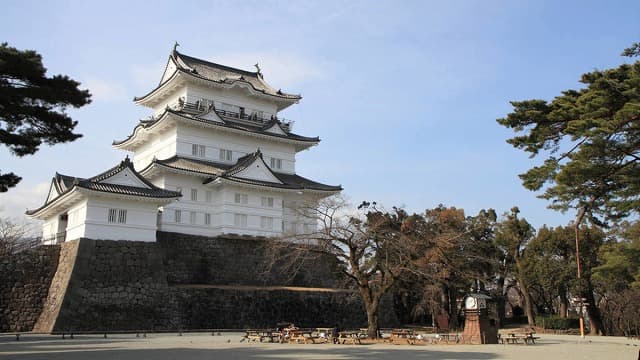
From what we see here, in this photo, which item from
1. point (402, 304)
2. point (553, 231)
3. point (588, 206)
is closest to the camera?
point (588, 206)

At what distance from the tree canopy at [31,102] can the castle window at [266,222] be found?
18.6 metres

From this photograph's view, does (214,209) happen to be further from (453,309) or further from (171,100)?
(453,309)

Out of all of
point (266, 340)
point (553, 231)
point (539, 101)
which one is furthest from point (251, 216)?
point (539, 101)

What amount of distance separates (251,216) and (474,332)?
595 inches

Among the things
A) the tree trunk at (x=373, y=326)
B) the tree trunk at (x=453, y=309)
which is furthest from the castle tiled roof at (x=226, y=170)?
the tree trunk at (x=373, y=326)

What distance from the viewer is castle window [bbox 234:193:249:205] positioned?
1267 inches

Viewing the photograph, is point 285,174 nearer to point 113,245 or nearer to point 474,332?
point 113,245

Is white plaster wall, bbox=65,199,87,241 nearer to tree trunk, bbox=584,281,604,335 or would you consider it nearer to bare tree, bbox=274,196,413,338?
Answer: bare tree, bbox=274,196,413,338

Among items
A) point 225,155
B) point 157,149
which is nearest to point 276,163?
point 225,155

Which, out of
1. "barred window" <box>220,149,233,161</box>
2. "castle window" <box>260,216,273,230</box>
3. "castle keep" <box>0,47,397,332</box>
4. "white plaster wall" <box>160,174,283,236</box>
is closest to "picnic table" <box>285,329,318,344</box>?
"castle keep" <box>0,47,397,332</box>

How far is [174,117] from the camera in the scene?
32750mm

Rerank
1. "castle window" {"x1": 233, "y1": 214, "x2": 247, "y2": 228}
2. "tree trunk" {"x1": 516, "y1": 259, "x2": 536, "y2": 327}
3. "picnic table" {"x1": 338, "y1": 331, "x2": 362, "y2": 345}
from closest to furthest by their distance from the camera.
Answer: "picnic table" {"x1": 338, "y1": 331, "x2": 362, "y2": 345} → "castle window" {"x1": 233, "y1": 214, "x2": 247, "y2": 228} → "tree trunk" {"x1": 516, "y1": 259, "x2": 536, "y2": 327}

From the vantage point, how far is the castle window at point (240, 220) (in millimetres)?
31906

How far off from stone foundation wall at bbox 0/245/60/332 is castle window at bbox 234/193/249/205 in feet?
32.2
